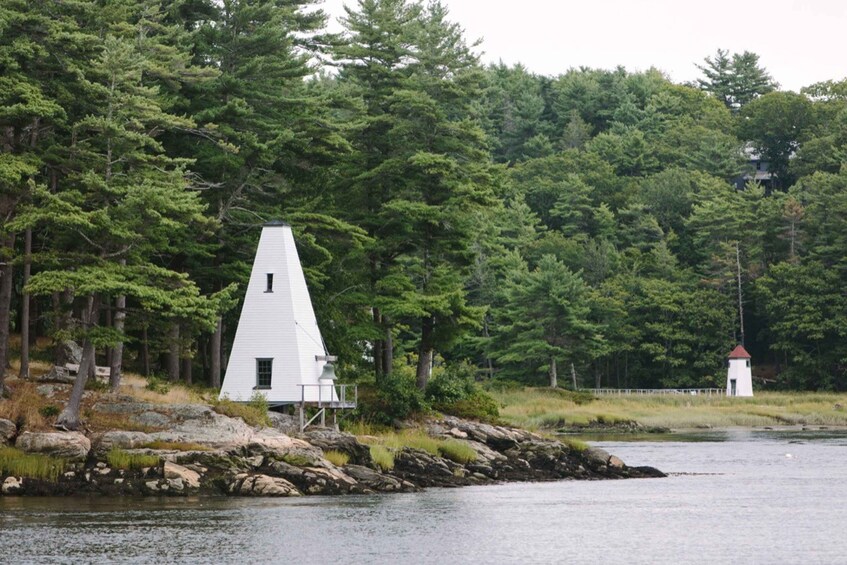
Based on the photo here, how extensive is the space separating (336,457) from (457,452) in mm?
6544

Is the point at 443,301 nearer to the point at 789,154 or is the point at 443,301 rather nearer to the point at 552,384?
the point at 552,384

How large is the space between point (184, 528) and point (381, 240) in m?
25.2

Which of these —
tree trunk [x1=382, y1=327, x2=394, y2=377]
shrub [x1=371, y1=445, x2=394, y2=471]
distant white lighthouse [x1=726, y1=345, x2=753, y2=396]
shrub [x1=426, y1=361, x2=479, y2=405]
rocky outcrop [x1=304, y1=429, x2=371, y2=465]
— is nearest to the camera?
rocky outcrop [x1=304, y1=429, x2=371, y2=465]

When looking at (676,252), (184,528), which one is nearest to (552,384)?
(676,252)

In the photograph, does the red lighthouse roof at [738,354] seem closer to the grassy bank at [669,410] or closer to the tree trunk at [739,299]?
the grassy bank at [669,410]

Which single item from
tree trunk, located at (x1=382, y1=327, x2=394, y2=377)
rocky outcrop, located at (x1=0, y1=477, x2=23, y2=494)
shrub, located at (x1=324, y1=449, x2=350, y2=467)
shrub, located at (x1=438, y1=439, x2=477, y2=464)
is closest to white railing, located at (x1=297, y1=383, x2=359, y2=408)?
shrub, located at (x1=324, y1=449, x2=350, y2=467)

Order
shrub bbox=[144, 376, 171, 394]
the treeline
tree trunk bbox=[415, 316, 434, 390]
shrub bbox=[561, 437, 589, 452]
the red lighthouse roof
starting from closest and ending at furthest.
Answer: the treeline
shrub bbox=[144, 376, 171, 394]
shrub bbox=[561, 437, 589, 452]
tree trunk bbox=[415, 316, 434, 390]
the red lighthouse roof

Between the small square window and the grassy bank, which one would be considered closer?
the small square window

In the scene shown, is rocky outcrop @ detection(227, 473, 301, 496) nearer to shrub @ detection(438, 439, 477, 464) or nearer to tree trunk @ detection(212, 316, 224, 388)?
Result: shrub @ detection(438, 439, 477, 464)

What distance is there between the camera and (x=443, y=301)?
57.2 m

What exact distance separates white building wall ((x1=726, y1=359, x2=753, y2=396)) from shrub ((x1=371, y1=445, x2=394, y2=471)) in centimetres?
5566

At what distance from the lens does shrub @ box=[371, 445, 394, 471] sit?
4762 cm

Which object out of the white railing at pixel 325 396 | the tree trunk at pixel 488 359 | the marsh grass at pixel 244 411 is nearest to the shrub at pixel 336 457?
the marsh grass at pixel 244 411

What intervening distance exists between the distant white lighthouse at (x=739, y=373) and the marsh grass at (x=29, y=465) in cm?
6617
